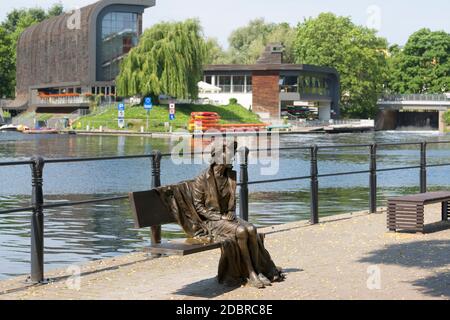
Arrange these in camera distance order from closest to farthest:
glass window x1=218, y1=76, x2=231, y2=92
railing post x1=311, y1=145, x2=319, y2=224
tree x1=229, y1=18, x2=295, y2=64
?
railing post x1=311, y1=145, x2=319, y2=224 → glass window x1=218, y1=76, x2=231, y2=92 → tree x1=229, y1=18, x2=295, y2=64

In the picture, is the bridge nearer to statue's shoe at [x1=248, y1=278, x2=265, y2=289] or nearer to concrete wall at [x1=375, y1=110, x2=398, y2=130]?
concrete wall at [x1=375, y1=110, x2=398, y2=130]

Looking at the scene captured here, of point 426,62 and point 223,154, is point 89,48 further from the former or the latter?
point 223,154

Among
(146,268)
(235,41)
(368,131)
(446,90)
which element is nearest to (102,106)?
(368,131)

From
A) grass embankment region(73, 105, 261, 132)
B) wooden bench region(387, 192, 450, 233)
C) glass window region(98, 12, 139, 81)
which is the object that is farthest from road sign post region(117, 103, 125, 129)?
wooden bench region(387, 192, 450, 233)

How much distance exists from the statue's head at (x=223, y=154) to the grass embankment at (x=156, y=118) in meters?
74.8

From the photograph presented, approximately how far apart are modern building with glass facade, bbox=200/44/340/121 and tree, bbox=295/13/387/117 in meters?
3.93

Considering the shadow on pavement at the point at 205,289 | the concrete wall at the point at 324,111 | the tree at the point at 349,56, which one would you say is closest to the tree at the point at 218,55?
the tree at the point at 349,56

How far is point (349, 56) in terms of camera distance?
115m

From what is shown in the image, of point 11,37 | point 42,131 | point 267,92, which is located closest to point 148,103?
point 42,131

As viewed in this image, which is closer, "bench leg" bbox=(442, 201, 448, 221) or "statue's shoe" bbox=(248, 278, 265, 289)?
"statue's shoe" bbox=(248, 278, 265, 289)

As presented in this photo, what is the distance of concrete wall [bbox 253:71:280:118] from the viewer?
10481cm

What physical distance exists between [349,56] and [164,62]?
122 feet

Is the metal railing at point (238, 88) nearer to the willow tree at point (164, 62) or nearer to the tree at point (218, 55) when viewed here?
the tree at point (218, 55)

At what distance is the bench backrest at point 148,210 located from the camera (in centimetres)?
954
